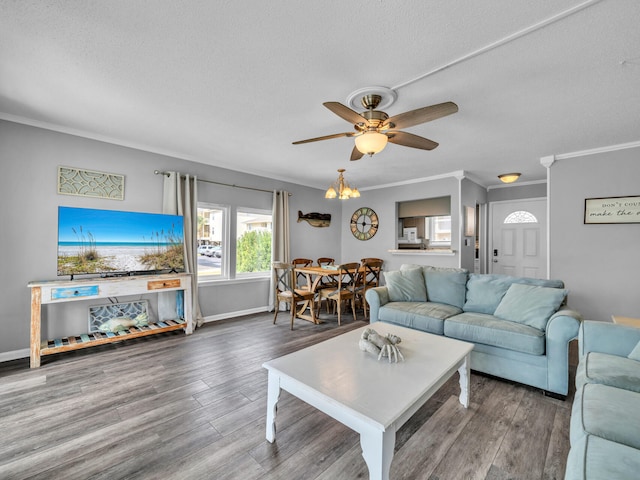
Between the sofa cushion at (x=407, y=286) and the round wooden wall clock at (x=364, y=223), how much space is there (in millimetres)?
2465

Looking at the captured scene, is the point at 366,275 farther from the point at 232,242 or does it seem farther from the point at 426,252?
the point at 232,242

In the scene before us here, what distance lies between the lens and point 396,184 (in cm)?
591

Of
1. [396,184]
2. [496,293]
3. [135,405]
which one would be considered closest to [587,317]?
[496,293]

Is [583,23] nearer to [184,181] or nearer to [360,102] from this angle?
[360,102]

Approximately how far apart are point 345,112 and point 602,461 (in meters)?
2.16

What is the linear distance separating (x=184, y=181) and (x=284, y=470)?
149 inches

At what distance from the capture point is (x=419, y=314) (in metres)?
3.22

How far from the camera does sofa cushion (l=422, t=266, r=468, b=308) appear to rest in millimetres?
3508

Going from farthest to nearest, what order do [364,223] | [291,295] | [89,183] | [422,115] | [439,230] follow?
[439,230], [364,223], [291,295], [89,183], [422,115]

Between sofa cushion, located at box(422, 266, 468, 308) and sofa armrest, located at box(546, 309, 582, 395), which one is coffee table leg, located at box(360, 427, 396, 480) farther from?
sofa cushion, located at box(422, 266, 468, 308)

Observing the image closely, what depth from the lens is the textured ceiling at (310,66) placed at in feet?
5.20

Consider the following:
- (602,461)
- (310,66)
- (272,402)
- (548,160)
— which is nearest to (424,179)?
(548,160)

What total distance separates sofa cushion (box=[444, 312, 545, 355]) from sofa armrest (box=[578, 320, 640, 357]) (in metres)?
0.33

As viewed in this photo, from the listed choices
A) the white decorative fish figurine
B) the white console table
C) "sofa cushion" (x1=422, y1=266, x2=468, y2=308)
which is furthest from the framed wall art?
"sofa cushion" (x1=422, y1=266, x2=468, y2=308)
